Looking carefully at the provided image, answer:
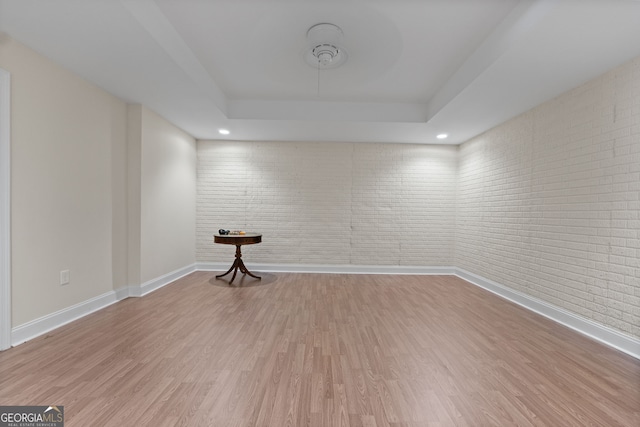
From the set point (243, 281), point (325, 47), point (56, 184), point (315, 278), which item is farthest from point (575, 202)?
point (56, 184)

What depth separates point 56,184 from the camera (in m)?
2.44

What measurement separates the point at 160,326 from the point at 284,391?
63.4 inches

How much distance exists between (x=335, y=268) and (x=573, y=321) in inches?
129

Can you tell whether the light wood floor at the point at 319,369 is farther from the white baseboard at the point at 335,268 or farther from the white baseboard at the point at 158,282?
the white baseboard at the point at 335,268

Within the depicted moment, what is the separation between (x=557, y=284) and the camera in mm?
2850

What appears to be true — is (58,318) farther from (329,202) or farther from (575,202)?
(575,202)

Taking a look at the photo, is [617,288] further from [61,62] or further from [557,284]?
[61,62]

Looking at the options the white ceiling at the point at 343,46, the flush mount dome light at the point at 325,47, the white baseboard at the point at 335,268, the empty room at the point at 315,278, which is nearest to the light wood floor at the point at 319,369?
the empty room at the point at 315,278

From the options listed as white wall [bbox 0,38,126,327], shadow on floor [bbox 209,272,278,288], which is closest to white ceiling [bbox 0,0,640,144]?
white wall [bbox 0,38,126,327]

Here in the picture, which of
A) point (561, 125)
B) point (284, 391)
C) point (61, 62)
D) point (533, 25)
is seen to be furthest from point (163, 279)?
point (561, 125)

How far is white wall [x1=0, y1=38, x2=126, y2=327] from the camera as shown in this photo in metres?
2.14

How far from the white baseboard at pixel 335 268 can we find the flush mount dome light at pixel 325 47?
3.39m

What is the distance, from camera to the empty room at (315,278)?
162 centimetres

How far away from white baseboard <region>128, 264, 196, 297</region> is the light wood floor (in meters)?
0.36
